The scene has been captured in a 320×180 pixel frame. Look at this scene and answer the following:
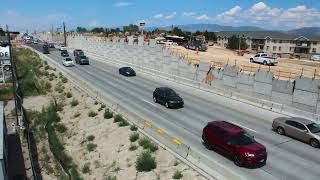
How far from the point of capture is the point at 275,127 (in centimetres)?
2623

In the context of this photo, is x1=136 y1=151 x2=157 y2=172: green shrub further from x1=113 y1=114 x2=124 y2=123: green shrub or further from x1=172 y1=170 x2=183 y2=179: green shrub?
x1=113 y1=114 x2=124 y2=123: green shrub

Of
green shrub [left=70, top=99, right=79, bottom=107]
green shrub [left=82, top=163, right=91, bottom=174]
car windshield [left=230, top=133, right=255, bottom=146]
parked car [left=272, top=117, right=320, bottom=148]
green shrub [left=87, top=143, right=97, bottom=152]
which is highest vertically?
car windshield [left=230, top=133, right=255, bottom=146]

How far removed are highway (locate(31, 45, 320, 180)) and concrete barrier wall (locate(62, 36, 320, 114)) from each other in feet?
7.84

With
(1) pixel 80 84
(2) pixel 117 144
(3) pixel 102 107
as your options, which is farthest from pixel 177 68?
(2) pixel 117 144

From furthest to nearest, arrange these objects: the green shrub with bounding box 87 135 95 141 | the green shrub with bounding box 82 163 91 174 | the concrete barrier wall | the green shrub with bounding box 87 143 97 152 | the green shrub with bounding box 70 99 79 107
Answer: the green shrub with bounding box 70 99 79 107, the concrete barrier wall, the green shrub with bounding box 87 135 95 141, the green shrub with bounding box 87 143 97 152, the green shrub with bounding box 82 163 91 174

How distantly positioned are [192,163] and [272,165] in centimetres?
489

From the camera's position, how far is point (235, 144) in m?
20.1

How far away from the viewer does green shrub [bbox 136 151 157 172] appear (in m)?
21.0

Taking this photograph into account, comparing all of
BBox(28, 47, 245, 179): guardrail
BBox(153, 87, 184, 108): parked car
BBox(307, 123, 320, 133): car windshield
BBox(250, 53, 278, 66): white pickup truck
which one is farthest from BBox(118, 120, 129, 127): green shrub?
BBox(250, 53, 278, 66): white pickup truck

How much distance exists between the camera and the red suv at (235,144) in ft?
63.1

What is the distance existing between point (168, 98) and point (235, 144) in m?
14.2

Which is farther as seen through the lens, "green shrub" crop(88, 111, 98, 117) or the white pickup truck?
the white pickup truck

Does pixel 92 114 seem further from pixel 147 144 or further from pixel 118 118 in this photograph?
pixel 147 144

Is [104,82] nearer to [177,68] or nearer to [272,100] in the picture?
[177,68]
